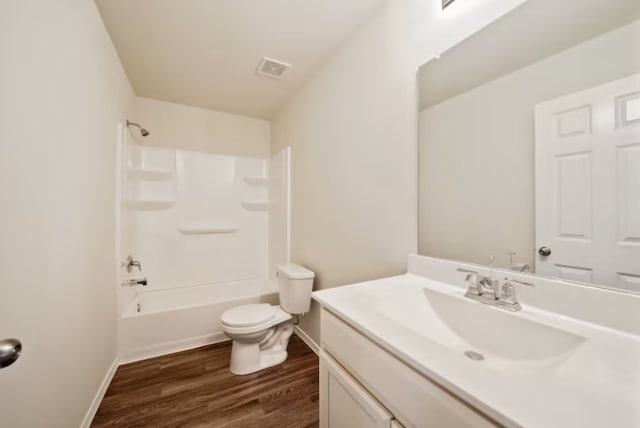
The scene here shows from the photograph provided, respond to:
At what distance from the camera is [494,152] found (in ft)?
3.34

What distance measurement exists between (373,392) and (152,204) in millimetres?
2770

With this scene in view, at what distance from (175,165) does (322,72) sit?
1843mm

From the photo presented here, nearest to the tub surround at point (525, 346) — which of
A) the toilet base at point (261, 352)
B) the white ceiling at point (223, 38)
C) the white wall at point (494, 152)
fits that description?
the white wall at point (494, 152)

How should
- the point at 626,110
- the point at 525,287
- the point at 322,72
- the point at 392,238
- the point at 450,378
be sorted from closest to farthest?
the point at 450,378 < the point at 626,110 < the point at 525,287 < the point at 392,238 < the point at 322,72

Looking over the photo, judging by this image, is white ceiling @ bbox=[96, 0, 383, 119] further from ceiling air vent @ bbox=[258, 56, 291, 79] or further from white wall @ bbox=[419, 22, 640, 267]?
white wall @ bbox=[419, 22, 640, 267]

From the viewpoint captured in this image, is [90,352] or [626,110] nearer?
[626,110]

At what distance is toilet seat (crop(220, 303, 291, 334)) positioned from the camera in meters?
1.80

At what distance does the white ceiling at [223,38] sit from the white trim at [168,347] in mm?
2282

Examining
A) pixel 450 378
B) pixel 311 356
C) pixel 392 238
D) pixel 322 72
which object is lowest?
pixel 311 356

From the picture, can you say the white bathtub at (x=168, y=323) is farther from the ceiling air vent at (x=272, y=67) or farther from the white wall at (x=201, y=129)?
the ceiling air vent at (x=272, y=67)

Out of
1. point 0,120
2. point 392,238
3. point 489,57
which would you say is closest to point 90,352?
point 0,120

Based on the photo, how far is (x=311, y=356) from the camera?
2055 mm

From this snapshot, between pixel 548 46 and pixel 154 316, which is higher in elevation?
pixel 548 46

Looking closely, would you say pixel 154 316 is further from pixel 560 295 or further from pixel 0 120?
pixel 560 295
